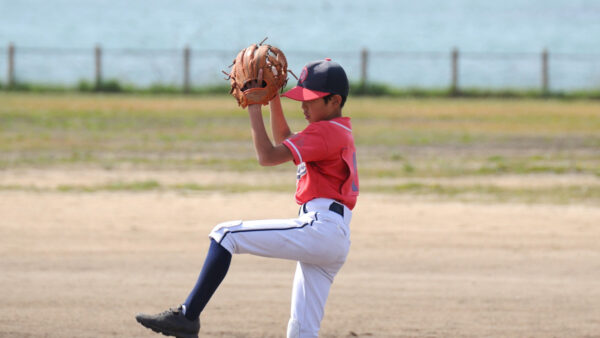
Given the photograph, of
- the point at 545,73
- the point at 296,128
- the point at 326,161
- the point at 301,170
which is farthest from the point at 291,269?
the point at 545,73

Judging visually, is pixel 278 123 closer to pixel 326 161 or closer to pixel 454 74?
pixel 326 161

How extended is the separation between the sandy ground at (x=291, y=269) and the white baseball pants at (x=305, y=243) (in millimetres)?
1412

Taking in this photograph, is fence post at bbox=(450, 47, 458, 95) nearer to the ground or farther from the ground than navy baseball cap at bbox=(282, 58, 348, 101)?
nearer to the ground

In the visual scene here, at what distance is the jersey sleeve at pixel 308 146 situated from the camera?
4250 mm

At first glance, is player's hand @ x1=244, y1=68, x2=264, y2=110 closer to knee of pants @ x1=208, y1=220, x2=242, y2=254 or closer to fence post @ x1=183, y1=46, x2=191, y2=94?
knee of pants @ x1=208, y1=220, x2=242, y2=254

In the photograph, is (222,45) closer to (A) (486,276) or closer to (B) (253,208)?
(B) (253,208)

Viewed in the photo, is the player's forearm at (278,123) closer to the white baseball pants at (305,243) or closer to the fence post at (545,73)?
the white baseball pants at (305,243)

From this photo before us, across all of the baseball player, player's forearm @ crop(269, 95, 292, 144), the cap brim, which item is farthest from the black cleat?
the cap brim

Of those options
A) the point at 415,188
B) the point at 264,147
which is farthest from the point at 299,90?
the point at 415,188

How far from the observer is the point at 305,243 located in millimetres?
4262

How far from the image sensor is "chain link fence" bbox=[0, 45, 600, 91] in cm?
2900

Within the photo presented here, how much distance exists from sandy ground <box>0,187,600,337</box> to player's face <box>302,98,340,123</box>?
185 cm

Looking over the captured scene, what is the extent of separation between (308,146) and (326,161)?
0.54 feet

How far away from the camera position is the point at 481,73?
102ft
